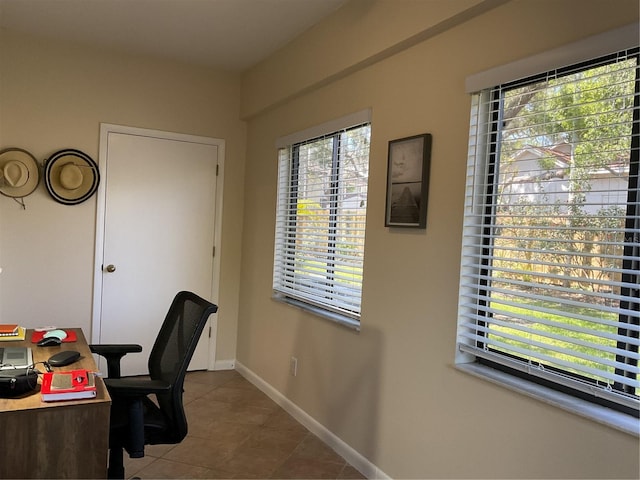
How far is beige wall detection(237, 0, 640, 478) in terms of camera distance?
1729mm

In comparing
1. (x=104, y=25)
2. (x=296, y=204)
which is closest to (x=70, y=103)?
(x=104, y=25)

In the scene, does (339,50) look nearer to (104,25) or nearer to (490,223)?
(490,223)

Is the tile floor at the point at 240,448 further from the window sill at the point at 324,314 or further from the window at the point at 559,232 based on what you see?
the window at the point at 559,232

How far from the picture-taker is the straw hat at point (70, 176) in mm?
3721

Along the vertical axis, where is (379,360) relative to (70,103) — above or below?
below

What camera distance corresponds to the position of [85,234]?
3.90m

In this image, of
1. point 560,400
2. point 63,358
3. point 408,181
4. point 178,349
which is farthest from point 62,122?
point 560,400

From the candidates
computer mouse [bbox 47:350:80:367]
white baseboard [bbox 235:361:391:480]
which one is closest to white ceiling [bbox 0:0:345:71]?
computer mouse [bbox 47:350:80:367]

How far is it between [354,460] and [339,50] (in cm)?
235

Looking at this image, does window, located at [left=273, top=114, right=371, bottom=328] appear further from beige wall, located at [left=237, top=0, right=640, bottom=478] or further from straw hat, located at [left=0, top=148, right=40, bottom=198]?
straw hat, located at [left=0, top=148, right=40, bottom=198]

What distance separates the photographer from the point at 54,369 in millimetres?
1978

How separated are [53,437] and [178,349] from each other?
656 millimetres

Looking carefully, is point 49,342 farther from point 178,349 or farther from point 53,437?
point 53,437

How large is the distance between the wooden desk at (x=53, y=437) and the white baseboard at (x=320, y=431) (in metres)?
1.44
